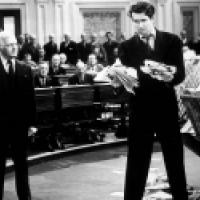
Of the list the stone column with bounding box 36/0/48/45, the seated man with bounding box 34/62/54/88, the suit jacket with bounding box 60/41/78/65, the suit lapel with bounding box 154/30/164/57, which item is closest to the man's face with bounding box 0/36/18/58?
the suit lapel with bounding box 154/30/164/57

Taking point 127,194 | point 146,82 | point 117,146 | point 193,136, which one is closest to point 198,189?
point 193,136

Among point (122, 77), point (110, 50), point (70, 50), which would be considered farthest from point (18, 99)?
point (110, 50)

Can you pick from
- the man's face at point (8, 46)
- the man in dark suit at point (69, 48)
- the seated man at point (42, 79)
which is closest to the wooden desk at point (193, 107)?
the man's face at point (8, 46)

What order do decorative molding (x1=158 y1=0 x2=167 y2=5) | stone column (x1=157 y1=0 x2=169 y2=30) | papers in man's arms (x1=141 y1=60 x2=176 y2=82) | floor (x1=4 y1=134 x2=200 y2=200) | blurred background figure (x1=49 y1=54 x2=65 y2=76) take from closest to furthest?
papers in man's arms (x1=141 y1=60 x2=176 y2=82)
floor (x1=4 y1=134 x2=200 y2=200)
blurred background figure (x1=49 y1=54 x2=65 y2=76)
stone column (x1=157 y1=0 x2=169 y2=30)
decorative molding (x1=158 y1=0 x2=167 y2=5)

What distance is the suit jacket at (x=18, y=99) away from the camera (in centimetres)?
518

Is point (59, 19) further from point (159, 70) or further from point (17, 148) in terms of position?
point (159, 70)

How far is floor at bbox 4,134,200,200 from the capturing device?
635 centimetres

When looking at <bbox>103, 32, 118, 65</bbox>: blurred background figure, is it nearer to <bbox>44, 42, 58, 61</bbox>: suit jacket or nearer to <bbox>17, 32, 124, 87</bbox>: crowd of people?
<bbox>17, 32, 124, 87</bbox>: crowd of people

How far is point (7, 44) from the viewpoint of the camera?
512 cm

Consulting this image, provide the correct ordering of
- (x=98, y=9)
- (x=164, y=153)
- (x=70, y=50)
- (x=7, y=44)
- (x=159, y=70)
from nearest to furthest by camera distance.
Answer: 1. (x=159, y=70)
2. (x=164, y=153)
3. (x=7, y=44)
4. (x=70, y=50)
5. (x=98, y=9)

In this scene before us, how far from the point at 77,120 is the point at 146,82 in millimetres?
5993

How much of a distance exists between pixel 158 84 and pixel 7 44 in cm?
150

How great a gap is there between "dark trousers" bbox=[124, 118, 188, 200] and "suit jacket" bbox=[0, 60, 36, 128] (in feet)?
3.73

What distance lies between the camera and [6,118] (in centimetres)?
518
